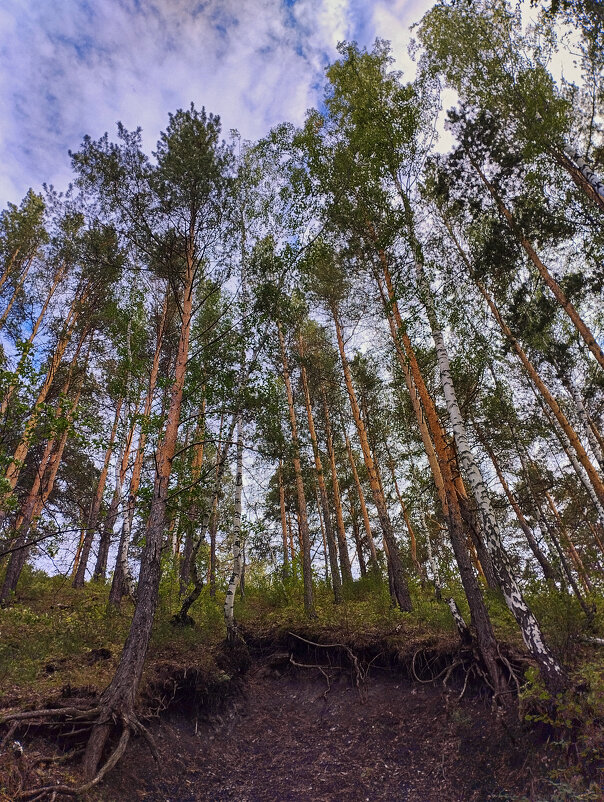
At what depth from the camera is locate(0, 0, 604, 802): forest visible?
5.62 m

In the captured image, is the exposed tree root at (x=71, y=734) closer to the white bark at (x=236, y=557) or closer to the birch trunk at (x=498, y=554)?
the white bark at (x=236, y=557)

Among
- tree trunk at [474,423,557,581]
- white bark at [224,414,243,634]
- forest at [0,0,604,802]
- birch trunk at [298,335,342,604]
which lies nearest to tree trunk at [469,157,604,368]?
forest at [0,0,604,802]

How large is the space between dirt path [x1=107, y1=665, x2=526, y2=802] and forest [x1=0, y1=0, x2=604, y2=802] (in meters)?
0.09

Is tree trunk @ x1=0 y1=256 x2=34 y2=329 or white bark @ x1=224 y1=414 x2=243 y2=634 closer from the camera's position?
white bark @ x1=224 y1=414 x2=243 y2=634

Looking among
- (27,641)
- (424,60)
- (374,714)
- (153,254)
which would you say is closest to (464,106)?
(424,60)

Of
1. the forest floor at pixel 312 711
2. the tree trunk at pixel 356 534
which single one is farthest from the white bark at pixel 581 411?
the tree trunk at pixel 356 534

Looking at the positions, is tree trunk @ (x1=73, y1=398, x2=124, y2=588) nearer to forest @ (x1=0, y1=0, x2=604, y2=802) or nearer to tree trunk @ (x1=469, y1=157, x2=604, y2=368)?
forest @ (x1=0, y1=0, x2=604, y2=802)

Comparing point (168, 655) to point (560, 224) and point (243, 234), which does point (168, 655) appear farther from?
point (560, 224)

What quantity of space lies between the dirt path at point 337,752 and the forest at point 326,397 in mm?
90

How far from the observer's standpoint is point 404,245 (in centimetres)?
983

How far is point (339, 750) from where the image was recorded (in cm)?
676

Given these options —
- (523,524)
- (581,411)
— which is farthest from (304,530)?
(581,411)

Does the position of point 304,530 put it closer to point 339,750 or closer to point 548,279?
point 339,750

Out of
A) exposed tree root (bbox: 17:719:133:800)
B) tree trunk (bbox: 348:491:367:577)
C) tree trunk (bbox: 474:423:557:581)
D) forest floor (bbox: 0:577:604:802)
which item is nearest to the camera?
exposed tree root (bbox: 17:719:133:800)
